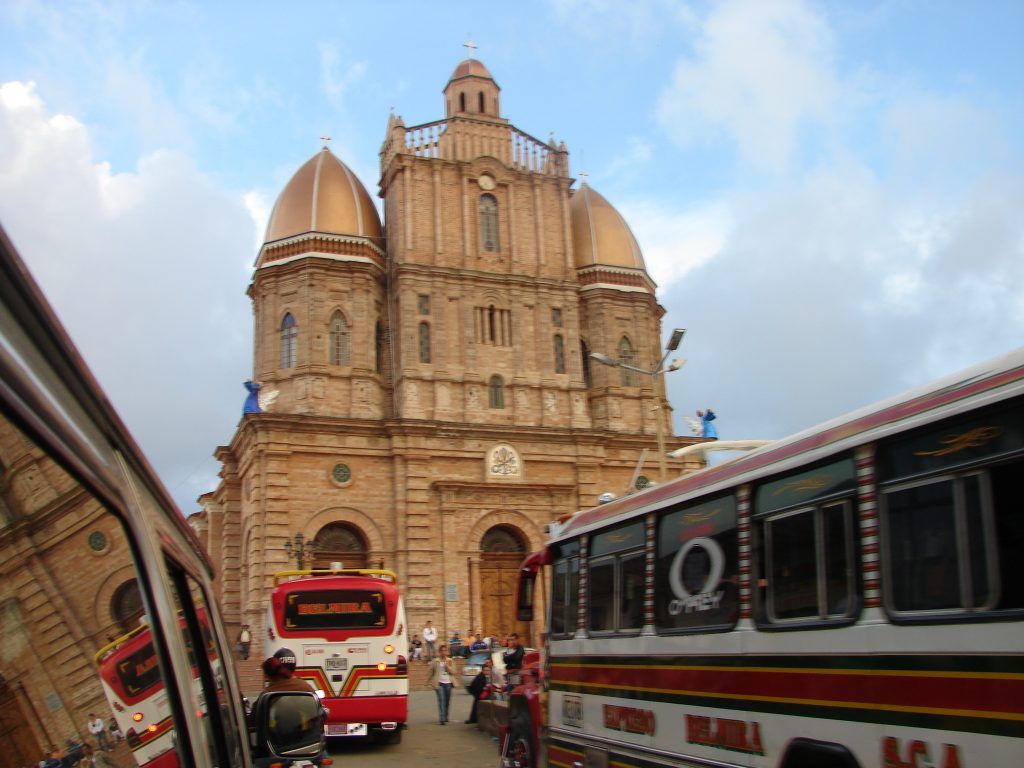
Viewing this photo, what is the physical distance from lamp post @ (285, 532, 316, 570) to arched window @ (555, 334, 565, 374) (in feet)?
37.1

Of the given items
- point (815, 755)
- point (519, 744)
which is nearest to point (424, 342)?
point (519, 744)

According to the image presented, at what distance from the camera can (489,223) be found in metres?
37.0

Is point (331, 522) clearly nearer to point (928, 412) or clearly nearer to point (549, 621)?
point (549, 621)

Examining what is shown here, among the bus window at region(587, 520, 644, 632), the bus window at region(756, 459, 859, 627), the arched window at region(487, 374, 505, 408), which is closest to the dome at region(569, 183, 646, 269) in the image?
the arched window at region(487, 374, 505, 408)

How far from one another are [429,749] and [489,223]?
80.1 ft

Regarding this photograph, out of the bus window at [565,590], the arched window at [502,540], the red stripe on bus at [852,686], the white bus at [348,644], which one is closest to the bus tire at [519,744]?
the bus window at [565,590]

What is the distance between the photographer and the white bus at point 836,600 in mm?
4699

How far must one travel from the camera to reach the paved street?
14328mm

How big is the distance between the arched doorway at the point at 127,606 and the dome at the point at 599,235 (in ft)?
123

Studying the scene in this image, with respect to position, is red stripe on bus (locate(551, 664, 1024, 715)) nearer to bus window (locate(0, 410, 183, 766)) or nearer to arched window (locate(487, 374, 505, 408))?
bus window (locate(0, 410, 183, 766))

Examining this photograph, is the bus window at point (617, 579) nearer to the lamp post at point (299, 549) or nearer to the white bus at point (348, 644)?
the white bus at point (348, 644)

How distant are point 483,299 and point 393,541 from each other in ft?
31.6

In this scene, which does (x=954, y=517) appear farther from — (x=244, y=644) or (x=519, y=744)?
(x=244, y=644)

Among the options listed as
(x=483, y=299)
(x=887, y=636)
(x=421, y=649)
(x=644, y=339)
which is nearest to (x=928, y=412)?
(x=887, y=636)
